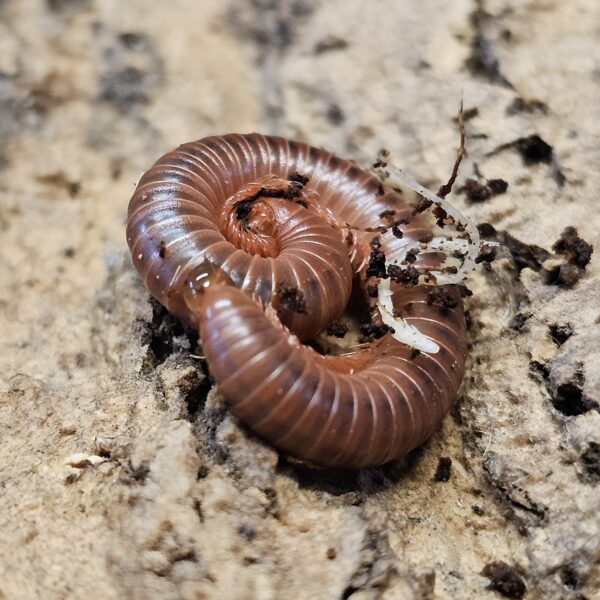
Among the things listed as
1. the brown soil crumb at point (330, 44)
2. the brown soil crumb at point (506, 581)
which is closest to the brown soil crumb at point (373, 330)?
the brown soil crumb at point (506, 581)

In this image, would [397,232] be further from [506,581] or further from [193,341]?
[506,581]

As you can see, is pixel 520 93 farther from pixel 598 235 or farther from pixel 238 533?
pixel 238 533

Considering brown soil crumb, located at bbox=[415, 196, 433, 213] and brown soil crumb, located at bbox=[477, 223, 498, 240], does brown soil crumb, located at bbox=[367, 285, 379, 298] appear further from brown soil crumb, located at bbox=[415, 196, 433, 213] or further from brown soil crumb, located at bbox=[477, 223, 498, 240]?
brown soil crumb, located at bbox=[477, 223, 498, 240]

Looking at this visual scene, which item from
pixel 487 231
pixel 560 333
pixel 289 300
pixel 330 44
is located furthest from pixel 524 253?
pixel 330 44

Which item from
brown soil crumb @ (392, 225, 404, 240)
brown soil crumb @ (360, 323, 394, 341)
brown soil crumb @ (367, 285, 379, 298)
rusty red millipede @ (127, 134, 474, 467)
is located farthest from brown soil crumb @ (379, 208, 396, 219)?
brown soil crumb @ (360, 323, 394, 341)

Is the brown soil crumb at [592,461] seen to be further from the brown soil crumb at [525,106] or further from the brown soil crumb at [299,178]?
the brown soil crumb at [525,106]

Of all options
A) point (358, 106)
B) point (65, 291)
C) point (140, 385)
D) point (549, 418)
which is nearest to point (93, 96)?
point (65, 291)
